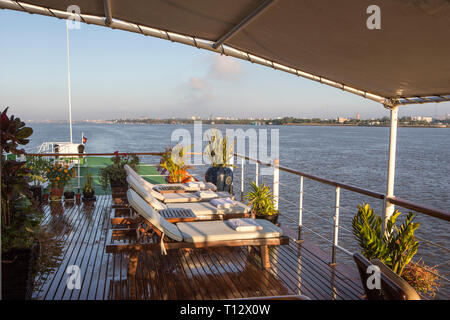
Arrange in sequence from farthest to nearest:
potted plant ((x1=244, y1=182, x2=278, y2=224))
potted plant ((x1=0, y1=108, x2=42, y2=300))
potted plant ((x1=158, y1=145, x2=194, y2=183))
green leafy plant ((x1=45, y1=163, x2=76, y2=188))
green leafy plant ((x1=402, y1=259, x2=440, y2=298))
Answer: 1. potted plant ((x1=158, y1=145, x2=194, y2=183))
2. green leafy plant ((x1=45, y1=163, x2=76, y2=188))
3. potted plant ((x1=244, y1=182, x2=278, y2=224))
4. green leafy plant ((x1=402, y1=259, x2=440, y2=298))
5. potted plant ((x1=0, y1=108, x2=42, y2=300))

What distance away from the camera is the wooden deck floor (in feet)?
9.56

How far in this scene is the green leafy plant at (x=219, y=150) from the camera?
6523 millimetres

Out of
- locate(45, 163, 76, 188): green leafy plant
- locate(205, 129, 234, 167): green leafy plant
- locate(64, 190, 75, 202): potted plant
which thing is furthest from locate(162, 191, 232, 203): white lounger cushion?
locate(45, 163, 76, 188): green leafy plant

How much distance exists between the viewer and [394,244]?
9.42ft

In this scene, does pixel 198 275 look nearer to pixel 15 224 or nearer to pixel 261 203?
pixel 15 224

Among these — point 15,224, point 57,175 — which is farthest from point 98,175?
point 15,224

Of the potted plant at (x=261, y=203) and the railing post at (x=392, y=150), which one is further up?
the railing post at (x=392, y=150)

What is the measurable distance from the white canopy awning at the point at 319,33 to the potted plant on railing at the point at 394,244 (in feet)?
4.72

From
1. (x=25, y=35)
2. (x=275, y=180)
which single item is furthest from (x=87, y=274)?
(x=25, y=35)

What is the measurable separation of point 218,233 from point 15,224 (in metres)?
1.68

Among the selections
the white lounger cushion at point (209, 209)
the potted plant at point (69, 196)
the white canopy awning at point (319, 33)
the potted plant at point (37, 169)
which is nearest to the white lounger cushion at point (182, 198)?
the white lounger cushion at point (209, 209)

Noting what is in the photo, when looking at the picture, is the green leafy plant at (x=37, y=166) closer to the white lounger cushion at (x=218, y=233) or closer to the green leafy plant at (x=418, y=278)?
the white lounger cushion at (x=218, y=233)

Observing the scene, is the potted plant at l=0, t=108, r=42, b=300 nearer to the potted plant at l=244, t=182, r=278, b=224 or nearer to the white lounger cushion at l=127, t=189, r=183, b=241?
the white lounger cushion at l=127, t=189, r=183, b=241
